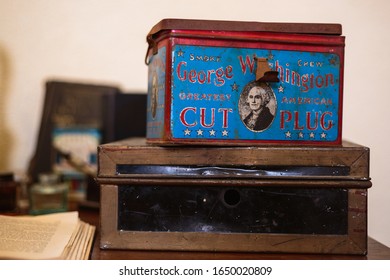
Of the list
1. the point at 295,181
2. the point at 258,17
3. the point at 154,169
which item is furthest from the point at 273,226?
the point at 258,17

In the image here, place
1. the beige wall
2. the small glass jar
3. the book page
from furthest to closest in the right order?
the beige wall, the small glass jar, the book page

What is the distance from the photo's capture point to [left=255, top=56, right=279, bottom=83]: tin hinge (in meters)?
0.76

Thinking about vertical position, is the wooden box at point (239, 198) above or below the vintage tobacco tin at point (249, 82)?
below

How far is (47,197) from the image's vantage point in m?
1.16

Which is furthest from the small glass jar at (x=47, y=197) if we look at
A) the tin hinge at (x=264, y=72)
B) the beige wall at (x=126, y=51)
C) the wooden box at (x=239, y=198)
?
the tin hinge at (x=264, y=72)

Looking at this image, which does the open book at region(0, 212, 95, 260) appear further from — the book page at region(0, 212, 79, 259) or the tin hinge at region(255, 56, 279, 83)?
the tin hinge at region(255, 56, 279, 83)

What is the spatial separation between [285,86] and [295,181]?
0.55 ft

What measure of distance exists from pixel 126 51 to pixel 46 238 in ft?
2.29

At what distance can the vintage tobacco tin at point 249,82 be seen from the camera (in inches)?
30.2

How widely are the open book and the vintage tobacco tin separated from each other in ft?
0.75

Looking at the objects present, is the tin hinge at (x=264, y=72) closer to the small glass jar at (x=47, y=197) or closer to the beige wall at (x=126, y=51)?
the beige wall at (x=126, y=51)

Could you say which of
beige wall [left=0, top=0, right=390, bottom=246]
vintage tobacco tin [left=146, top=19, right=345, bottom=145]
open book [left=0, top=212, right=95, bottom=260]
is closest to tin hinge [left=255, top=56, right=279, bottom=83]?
vintage tobacco tin [left=146, top=19, right=345, bottom=145]

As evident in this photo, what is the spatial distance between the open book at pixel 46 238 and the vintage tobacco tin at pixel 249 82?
A: 0.75 ft
